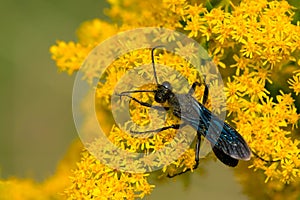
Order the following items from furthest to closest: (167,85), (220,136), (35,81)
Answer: (35,81) → (167,85) → (220,136)

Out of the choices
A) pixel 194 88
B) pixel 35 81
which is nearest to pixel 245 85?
pixel 194 88

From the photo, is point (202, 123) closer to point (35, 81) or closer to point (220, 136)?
point (220, 136)

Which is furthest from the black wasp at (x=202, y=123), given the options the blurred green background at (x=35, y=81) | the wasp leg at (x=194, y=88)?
the blurred green background at (x=35, y=81)

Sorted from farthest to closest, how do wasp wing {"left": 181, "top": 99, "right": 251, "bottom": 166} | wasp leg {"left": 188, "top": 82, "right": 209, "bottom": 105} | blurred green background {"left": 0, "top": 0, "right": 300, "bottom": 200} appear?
1. blurred green background {"left": 0, "top": 0, "right": 300, "bottom": 200}
2. wasp leg {"left": 188, "top": 82, "right": 209, "bottom": 105}
3. wasp wing {"left": 181, "top": 99, "right": 251, "bottom": 166}

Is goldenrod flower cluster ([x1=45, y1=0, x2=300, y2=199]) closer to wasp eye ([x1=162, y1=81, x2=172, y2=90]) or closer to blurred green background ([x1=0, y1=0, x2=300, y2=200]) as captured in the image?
wasp eye ([x1=162, y1=81, x2=172, y2=90])

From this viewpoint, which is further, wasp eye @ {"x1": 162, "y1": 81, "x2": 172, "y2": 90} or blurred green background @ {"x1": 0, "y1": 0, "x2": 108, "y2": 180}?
blurred green background @ {"x1": 0, "y1": 0, "x2": 108, "y2": 180}

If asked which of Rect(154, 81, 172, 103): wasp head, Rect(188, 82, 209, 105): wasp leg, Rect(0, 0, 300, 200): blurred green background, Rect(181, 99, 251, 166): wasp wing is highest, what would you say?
Rect(0, 0, 300, 200): blurred green background

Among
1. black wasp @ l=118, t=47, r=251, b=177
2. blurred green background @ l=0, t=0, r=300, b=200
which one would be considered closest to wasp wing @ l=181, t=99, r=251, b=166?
black wasp @ l=118, t=47, r=251, b=177

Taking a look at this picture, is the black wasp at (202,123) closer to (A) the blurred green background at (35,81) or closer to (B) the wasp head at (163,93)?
(B) the wasp head at (163,93)

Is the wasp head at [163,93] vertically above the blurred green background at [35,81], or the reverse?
the blurred green background at [35,81]

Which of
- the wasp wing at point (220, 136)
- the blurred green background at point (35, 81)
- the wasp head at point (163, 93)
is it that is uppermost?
the blurred green background at point (35, 81)
